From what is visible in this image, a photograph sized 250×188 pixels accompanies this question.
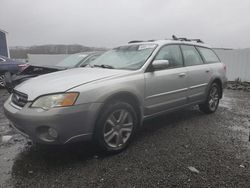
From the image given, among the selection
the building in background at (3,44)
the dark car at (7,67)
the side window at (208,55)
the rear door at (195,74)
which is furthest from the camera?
the building in background at (3,44)

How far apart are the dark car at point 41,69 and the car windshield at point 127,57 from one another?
1427 millimetres

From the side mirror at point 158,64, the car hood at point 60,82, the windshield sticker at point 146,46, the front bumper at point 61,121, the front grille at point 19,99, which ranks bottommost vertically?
the front bumper at point 61,121

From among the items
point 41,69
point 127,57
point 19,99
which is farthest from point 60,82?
point 41,69

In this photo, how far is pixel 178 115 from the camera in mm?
5855

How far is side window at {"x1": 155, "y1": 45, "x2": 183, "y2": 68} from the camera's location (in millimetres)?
4489

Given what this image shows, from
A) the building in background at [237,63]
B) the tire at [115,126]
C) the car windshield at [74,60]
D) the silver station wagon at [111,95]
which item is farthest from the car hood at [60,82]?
the building in background at [237,63]

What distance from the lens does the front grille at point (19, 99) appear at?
3374mm

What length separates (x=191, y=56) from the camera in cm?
531

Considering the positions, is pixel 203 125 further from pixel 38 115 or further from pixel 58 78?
pixel 38 115

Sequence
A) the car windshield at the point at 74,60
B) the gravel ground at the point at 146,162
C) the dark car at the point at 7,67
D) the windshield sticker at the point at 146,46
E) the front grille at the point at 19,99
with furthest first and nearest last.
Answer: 1. the dark car at the point at 7,67
2. the car windshield at the point at 74,60
3. the windshield sticker at the point at 146,46
4. the front grille at the point at 19,99
5. the gravel ground at the point at 146,162

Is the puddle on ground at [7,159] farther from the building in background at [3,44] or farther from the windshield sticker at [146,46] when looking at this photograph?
the building in background at [3,44]

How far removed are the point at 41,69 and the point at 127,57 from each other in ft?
12.4

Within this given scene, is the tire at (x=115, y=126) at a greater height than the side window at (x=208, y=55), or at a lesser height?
lesser

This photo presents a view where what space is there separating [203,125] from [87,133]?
2.71m
